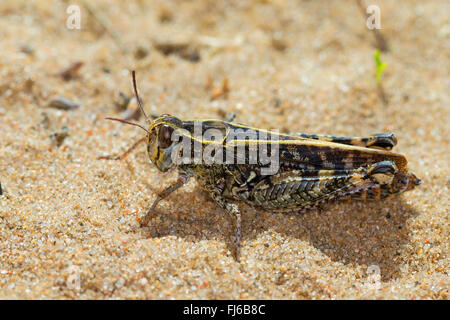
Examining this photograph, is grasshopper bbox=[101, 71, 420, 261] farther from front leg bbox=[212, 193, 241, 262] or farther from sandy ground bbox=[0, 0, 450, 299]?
sandy ground bbox=[0, 0, 450, 299]

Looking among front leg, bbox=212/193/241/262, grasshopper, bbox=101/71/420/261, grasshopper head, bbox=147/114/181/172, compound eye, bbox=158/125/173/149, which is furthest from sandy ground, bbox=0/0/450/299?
compound eye, bbox=158/125/173/149

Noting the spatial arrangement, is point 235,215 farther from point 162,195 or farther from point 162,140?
point 162,140

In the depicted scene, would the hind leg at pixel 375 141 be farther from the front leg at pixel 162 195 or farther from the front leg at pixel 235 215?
the front leg at pixel 162 195

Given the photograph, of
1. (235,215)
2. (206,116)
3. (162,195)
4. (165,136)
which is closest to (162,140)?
(165,136)

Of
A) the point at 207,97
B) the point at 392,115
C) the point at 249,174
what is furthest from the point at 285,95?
the point at 249,174

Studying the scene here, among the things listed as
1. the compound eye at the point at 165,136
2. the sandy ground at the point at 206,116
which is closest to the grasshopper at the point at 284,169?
the compound eye at the point at 165,136
